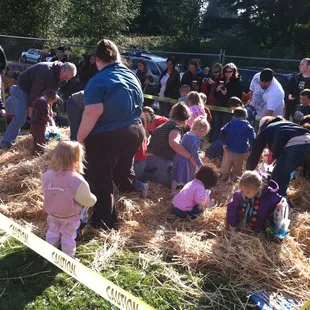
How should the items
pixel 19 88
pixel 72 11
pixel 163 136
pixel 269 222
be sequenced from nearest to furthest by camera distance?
pixel 269 222, pixel 163 136, pixel 19 88, pixel 72 11

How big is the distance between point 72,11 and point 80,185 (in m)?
28.8

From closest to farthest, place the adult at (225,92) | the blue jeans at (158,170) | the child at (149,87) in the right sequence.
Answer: the blue jeans at (158,170), the adult at (225,92), the child at (149,87)

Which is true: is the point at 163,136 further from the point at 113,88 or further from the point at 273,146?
the point at 113,88

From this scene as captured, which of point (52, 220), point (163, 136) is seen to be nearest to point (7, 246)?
point (52, 220)

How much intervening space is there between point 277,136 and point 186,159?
4.16ft

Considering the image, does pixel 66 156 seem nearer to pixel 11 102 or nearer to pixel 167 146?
pixel 167 146

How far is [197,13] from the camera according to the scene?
4294 centimetres

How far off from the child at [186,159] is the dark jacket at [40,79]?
2.82 metres

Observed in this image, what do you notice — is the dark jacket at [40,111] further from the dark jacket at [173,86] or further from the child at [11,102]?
the dark jacket at [173,86]

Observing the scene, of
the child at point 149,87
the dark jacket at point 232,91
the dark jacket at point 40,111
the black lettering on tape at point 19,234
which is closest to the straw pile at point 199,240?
the black lettering on tape at point 19,234

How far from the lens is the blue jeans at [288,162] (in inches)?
212

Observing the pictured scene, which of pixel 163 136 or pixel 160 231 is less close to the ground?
pixel 163 136

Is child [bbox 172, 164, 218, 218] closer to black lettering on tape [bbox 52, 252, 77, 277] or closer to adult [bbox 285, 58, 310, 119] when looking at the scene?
black lettering on tape [bbox 52, 252, 77, 277]

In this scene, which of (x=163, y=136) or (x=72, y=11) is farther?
(x=72, y=11)
